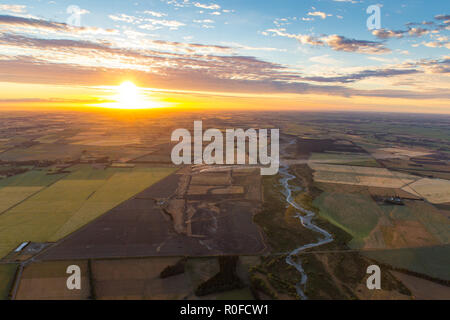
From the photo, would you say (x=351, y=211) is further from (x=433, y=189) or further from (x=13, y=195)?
(x=13, y=195)

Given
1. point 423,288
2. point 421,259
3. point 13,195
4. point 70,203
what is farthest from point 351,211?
point 13,195

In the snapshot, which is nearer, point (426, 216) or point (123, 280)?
point (123, 280)

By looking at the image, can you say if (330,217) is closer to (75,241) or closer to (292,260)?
(292,260)

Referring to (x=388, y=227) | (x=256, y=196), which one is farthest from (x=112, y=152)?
(x=388, y=227)

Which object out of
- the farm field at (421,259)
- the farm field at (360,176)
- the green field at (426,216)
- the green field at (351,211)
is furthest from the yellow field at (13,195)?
the green field at (426,216)

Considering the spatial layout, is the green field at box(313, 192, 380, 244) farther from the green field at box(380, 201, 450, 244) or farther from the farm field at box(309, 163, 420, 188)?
the farm field at box(309, 163, 420, 188)

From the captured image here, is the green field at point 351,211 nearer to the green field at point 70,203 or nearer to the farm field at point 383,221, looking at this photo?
the farm field at point 383,221
